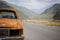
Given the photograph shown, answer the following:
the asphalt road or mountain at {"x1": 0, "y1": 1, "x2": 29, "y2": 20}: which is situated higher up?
mountain at {"x1": 0, "y1": 1, "x2": 29, "y2": 20}

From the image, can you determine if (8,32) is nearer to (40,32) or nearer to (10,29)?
(10,29)

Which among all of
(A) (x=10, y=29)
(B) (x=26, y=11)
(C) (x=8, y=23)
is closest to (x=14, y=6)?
(B) (x=26, y=11)

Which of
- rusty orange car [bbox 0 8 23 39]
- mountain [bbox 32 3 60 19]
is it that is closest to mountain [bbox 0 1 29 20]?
mountain [bbox 32 3 60 19]

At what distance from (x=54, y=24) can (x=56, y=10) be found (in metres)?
0.39

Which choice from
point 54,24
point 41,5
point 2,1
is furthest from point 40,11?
point 2,1

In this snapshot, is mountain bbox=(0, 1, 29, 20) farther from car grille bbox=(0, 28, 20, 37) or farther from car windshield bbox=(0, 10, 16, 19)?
car grille bbox=(0, 28, 20, 37)

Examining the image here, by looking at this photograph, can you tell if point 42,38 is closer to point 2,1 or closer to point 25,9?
point 25,9

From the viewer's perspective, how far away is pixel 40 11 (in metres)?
5.07

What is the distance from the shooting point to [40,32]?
5.02 m

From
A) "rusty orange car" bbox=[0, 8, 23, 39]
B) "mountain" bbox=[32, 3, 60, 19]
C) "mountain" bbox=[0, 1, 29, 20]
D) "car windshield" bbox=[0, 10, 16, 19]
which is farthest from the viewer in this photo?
"mountain" bbox=[32, 3, 60, 19]

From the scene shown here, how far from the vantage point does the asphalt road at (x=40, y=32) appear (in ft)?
16.1

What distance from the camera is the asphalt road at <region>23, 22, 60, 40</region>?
4.91m

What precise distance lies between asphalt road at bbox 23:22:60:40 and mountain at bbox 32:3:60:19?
0.26 m

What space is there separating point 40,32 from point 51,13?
0.61m
